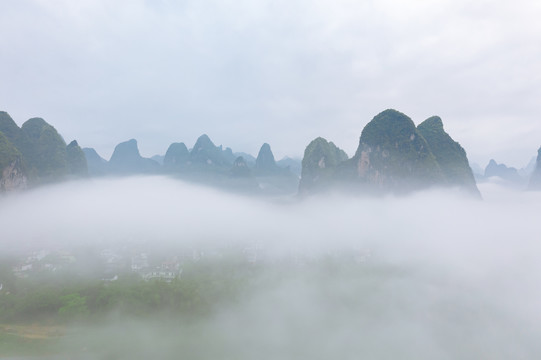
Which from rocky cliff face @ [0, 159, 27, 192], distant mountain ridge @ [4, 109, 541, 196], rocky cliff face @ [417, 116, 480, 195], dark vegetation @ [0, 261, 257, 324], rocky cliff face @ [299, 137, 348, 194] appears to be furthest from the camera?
rocky cliff face @ [299, 137, 348, 194]

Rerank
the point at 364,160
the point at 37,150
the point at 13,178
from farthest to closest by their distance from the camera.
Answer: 1. the point at 364,160
2. the point at 37,150
3. the point at 13,178

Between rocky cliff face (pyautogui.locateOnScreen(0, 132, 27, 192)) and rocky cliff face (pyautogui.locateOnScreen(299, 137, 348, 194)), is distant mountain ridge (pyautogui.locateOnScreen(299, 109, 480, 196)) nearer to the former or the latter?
rocky cliff face (pyautogui.locateOnScreen(299, 137, 348, 194))

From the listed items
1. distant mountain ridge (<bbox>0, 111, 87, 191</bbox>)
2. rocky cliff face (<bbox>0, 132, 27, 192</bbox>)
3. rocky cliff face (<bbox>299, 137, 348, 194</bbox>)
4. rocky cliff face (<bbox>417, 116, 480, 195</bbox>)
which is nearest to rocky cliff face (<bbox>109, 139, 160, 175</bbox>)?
distant mountain ridge (<bbox>0, 111, 87, 191</bbox>)

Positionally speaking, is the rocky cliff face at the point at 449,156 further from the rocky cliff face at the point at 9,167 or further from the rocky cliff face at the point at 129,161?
the rocky cliff face at the point at 129,161

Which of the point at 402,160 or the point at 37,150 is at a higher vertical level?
the point at 37,150

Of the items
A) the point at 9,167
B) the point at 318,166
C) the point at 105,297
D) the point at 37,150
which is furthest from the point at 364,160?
the point at 37,150

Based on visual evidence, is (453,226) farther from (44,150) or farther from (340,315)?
(44,150)

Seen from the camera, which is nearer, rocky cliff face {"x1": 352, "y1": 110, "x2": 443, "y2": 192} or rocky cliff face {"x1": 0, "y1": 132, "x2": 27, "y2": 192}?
rocky cliff face {"x1": 0, "y1": 132, "x2": 27, "y2": 192}

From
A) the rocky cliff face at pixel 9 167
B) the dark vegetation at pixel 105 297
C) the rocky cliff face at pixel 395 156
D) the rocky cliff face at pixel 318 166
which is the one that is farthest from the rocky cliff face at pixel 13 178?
the rocky cliff face at pixel 395 156

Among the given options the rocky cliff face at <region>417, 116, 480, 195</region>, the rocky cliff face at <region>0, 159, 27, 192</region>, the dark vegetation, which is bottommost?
the dark vegetation

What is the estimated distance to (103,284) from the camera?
98.9ft

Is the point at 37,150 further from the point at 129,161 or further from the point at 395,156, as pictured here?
the point at 395,156

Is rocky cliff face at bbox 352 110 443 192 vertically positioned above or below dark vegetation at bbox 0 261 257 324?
above

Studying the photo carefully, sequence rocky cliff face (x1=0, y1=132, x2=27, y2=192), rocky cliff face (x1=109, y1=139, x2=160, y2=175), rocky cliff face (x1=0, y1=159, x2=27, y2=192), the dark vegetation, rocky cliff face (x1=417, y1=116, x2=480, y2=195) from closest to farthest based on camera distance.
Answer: the dark vegetation < rocky cliff face (x1=0, y1=132, x2=27, y2=192) < rocky cliff face (x1=0, y1=159, x2=27, y2=192) < rocky cliff face (x1=417, y1=116, x2=480, y2=195) < rocky cliff face (x1=109, y1=139, x2=160, y2=175)
